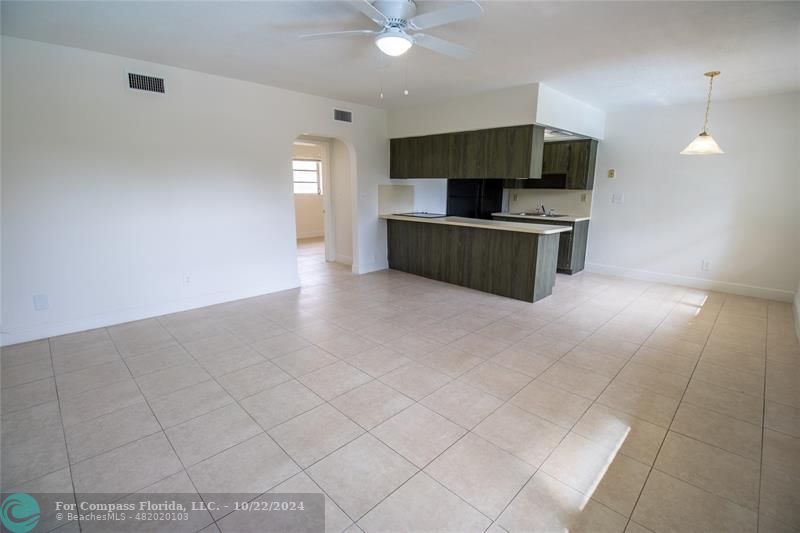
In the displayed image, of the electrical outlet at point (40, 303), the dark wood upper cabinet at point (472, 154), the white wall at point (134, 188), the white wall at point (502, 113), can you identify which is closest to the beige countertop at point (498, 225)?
the dark wood upper cabinet at point (472, 154)

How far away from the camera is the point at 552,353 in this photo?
3158 millimetres

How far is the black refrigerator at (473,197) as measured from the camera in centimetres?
681

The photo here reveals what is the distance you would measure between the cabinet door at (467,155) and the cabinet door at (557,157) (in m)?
1.83

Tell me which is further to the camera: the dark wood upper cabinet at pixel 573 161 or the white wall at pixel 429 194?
the white wall at pixel 429 194

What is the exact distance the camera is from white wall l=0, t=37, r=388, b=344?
3178mm

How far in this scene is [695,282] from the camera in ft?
17.2

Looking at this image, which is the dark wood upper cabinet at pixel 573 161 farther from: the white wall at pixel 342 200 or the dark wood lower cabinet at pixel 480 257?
the white wall at pixel 342 200

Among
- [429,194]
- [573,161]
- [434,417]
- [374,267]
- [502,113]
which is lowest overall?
[434,417]

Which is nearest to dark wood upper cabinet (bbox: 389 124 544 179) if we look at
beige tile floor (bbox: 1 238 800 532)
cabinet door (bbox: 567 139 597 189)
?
cabinet door (bbox: 567 139 597 189)

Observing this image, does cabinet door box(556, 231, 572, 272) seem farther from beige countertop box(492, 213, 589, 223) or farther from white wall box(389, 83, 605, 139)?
white wall box(389, 83, 605, 139)

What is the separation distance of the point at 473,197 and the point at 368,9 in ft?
16.6

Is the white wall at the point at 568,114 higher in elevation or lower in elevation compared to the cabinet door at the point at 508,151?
higher

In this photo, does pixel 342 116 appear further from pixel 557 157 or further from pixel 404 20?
pixel 557 157

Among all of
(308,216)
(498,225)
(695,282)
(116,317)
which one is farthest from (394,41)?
(308,216)
